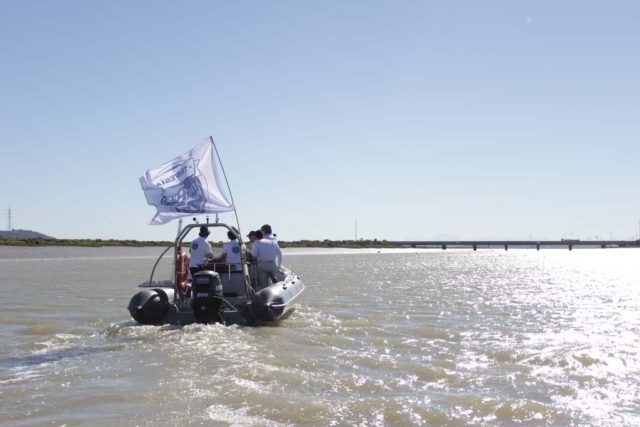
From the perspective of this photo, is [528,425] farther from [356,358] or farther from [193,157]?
[193,157]

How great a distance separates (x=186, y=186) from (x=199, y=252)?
178cm

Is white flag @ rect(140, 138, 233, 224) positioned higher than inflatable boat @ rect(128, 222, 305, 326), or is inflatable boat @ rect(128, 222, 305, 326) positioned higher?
white flag @ rect(140, 138, 233, 224)

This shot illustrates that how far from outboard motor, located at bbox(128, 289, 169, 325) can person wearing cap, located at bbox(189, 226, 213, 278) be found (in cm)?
98

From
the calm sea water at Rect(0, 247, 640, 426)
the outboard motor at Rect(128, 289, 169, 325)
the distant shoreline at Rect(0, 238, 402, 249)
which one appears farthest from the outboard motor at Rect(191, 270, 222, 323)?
the distant shoreline at Rect(0, 238, 402, 249)

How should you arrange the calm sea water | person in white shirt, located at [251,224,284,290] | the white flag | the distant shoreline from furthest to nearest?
1. the distant shoreline
2. person in white shirt, located at [251,224,284,290]
3. the white flag
4. the calm sea water

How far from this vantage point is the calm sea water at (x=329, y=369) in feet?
22.3

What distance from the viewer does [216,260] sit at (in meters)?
13.4

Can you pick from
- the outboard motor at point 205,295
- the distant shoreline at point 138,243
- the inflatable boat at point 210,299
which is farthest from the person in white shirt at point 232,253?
the distant shoreline at point 138,243

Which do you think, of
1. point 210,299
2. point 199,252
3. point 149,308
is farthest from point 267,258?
point 149,308

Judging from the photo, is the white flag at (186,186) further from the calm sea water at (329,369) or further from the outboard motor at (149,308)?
the calm sea water at (329,369)

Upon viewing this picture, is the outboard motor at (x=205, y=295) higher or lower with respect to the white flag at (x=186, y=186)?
lower

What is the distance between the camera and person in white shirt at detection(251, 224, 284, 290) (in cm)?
1426

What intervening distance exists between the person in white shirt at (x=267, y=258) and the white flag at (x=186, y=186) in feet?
6.56

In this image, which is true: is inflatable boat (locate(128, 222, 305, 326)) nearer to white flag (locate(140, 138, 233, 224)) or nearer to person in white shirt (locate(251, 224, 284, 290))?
person in white shirt (locate(251, 224, 284, 290))
